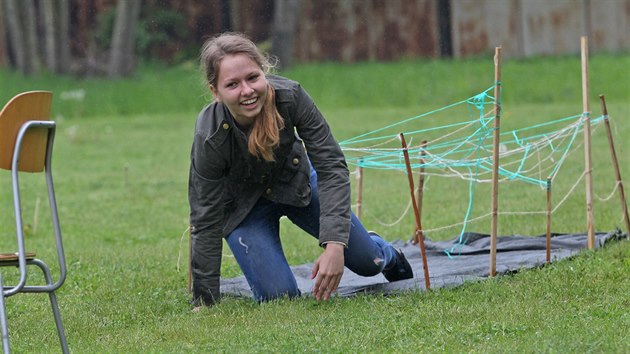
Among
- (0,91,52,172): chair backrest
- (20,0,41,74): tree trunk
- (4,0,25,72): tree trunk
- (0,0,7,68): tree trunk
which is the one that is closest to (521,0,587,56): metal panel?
(20,0,41,74): tree trunk

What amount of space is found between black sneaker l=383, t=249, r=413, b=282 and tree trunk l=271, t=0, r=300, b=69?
16482 mm

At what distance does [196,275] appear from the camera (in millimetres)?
6117

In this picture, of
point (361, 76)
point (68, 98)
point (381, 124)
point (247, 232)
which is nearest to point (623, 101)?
point (381, 124)

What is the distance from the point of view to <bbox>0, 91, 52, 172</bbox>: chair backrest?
4465 mm

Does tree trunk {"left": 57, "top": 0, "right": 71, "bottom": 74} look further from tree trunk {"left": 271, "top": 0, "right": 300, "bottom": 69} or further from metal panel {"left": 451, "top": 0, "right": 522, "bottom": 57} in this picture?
metal panel {"left": 451, "top": 0, "right": 522, "bottom": 57}

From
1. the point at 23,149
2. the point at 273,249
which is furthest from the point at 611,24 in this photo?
the point at 23,149

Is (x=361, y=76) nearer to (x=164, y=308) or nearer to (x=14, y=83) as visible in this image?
(x=14, y=83)

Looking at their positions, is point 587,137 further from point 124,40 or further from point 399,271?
point 124,40

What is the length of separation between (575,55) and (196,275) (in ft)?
58.7

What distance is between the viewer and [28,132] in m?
4.57

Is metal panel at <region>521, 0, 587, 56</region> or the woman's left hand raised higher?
the woman's left hand

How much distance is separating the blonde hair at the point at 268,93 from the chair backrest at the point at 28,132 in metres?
1.31

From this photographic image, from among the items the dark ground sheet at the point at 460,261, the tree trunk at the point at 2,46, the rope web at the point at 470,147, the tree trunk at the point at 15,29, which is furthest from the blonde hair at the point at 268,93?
the tree trunk at the point at 2,46

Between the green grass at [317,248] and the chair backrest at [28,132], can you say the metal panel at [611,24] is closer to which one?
the green grass at [317,248]
